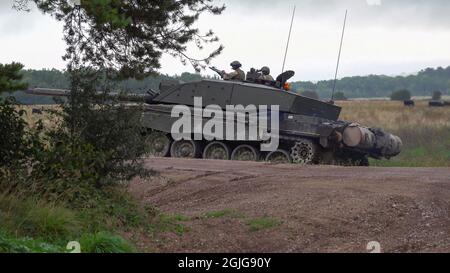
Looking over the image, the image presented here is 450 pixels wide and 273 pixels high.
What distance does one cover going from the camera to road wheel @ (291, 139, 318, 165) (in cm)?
2423

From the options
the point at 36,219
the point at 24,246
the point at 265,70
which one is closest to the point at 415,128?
the point at 265,70

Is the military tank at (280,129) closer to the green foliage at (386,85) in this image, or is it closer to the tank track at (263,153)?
the tank track at (263,153)

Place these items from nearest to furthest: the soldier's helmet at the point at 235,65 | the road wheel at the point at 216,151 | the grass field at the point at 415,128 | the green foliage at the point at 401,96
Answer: the road wheel at the point at 216,151 < the soldier's helmet at the point at 235,65 < the grass field at the point at 415,128 < the green foliage at the point at 401,96

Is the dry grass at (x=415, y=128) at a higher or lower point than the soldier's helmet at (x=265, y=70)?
lower

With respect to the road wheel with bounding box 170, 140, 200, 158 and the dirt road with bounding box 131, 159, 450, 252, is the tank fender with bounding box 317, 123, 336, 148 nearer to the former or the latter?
the road wheel with bounding box 170, 140, 200, 158

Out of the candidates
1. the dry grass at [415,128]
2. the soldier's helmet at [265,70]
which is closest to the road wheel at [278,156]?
the soldier's helmet at [265,70]

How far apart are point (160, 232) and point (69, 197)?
1.18 metres

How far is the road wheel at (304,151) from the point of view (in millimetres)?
24234

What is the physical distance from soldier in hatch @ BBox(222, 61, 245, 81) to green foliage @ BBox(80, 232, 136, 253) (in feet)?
55.4

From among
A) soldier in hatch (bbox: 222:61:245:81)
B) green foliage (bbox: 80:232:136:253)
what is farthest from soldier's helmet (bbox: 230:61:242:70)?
→ green foliage (bbox: 80:232:136:253)

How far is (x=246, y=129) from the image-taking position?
2438 cm

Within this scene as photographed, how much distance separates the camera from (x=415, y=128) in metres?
37.3

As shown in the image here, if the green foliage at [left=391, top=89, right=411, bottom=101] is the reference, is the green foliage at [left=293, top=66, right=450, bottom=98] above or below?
above

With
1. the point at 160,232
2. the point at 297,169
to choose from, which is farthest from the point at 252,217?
the point at 297,169
